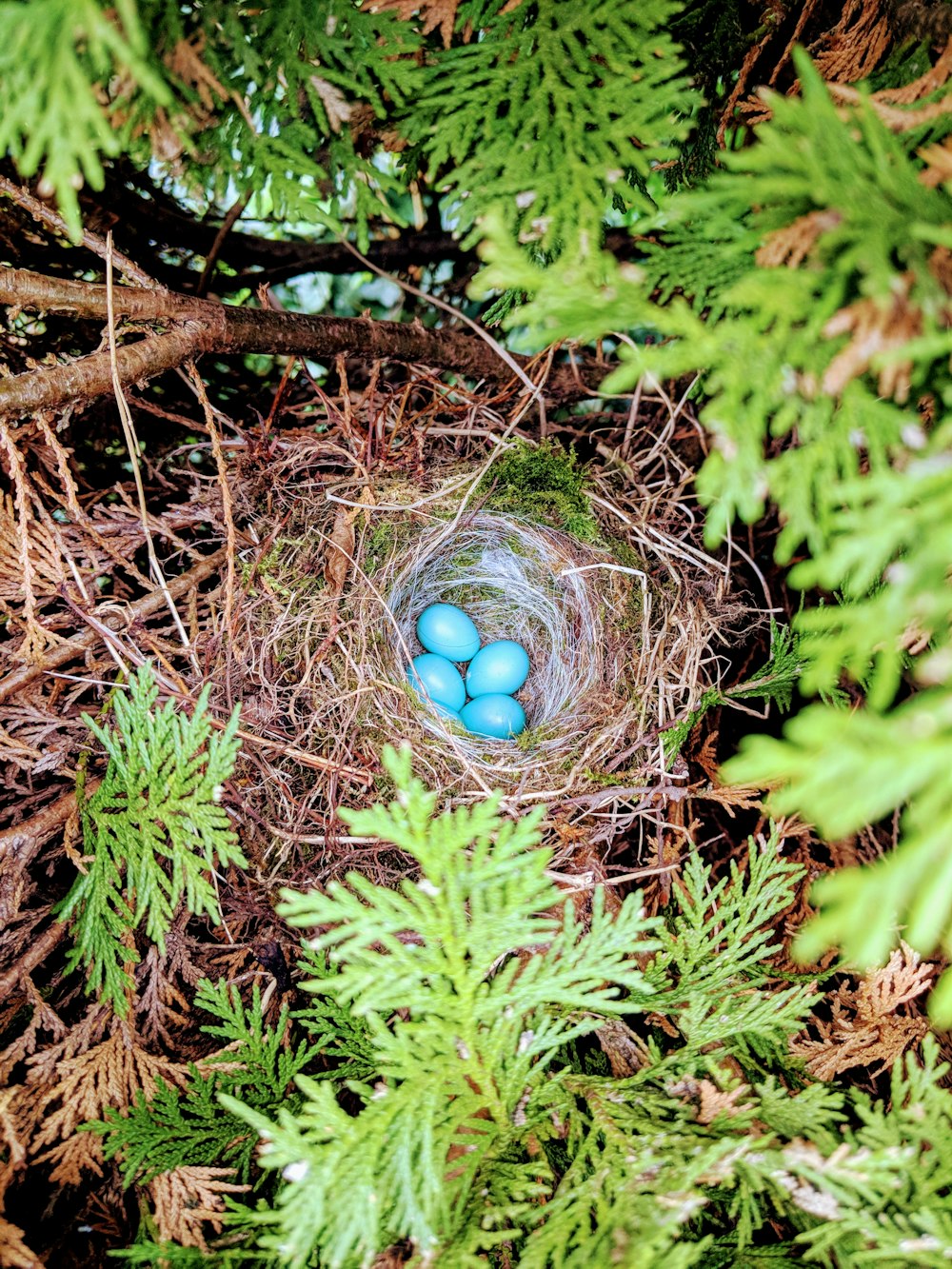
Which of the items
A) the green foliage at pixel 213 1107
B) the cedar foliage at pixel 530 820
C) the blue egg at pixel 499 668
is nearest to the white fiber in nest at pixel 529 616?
the blue egg at pixel 499 668

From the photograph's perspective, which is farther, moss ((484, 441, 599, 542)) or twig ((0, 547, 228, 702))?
moss ((484, 441, 599, 542))

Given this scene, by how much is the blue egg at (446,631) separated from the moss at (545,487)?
0.40 meters

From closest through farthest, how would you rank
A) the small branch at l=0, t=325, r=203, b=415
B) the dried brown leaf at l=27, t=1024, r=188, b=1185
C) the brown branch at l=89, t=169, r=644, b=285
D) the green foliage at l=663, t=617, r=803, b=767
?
the small branch at l=0, t=325, r=203, b=415, the dried brown leaf at l=27, t=1024, r=188, b=1185, the green foliage at l=663, t=617, r=803, b=767, the brown branch at l=89, t=169, r=644, b=285

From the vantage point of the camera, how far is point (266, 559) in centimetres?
199

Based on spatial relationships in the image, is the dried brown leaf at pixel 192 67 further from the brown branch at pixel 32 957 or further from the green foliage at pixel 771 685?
the brown branch at pixel 32 957

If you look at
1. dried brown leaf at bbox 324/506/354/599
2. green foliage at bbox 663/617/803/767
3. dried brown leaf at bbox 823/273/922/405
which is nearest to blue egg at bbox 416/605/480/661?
dried brown leaf at bbox 324/506/354/599

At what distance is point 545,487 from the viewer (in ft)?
7.23

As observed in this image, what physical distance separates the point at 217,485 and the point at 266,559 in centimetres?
24

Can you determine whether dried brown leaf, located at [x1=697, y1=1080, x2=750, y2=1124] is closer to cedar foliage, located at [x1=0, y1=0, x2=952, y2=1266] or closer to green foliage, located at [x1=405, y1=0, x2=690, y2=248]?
cedar foliage, located at [x1=0, y1=0, x2=952, y2=1266]

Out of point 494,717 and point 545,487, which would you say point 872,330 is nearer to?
point 545,487

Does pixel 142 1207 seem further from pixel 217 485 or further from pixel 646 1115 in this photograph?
pixel 217 485

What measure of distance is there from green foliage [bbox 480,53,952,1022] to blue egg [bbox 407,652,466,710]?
4.93 ft

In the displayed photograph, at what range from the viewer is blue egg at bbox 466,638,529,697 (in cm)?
247

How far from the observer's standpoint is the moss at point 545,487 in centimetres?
212
